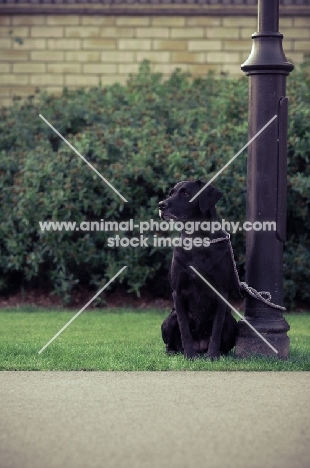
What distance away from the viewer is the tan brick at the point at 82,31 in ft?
49.8

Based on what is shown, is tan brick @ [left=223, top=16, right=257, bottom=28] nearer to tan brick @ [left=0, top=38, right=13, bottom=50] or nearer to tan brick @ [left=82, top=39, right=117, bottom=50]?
tan brick @ [left=82, top=39, right=117, bottom=50]

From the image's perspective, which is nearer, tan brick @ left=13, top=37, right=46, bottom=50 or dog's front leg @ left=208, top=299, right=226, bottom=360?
dog's front leg @ left=208, top=299, right=226, bottom=360

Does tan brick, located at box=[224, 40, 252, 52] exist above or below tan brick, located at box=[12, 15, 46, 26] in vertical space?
below

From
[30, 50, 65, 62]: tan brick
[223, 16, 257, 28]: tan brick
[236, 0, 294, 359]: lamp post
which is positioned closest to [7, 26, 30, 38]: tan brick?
[30, 50, 65, 62]: tan brick

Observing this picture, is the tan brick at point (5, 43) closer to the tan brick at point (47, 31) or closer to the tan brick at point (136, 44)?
the tan brick at point (47, 31)

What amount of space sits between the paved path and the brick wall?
9532 mm

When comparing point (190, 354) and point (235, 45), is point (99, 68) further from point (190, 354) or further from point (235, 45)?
point (190, 354)

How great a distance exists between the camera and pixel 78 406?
5.32 meters

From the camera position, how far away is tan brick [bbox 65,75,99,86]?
15.1m

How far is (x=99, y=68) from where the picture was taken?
15195 millimetres

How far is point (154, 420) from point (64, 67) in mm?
10907

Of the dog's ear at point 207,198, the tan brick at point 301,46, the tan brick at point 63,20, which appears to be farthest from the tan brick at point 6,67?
the dog's ear at point 207,198

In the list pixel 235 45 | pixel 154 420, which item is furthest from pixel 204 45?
pixel 154 420

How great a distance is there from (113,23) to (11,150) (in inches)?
177
